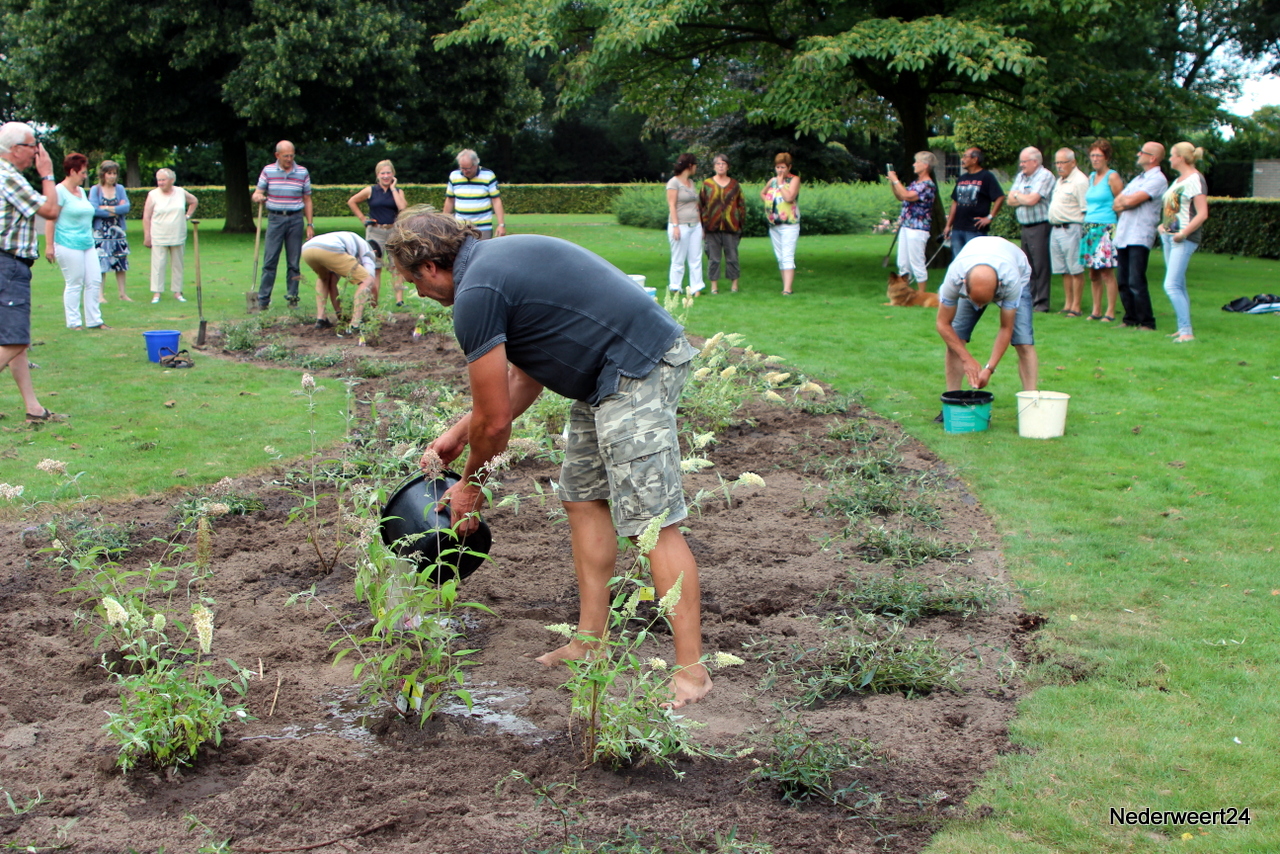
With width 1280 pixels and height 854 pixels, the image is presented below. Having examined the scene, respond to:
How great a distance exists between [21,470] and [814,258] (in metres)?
16.3

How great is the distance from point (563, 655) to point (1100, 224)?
31.8 ft

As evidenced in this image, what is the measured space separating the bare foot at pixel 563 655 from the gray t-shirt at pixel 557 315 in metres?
1.03

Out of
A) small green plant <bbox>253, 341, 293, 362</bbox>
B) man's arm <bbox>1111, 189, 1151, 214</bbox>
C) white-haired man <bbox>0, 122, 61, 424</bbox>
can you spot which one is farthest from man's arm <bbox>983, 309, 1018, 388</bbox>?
small green plant <bbox>253, 341, 293, 362</bbox>

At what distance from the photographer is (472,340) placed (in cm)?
314

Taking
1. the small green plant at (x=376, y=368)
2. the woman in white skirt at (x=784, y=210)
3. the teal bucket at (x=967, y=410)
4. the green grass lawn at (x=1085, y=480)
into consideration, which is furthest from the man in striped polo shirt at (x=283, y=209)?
the teal bucket at (x=967, y=410)

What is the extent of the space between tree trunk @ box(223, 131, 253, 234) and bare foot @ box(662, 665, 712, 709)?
83.3 ft

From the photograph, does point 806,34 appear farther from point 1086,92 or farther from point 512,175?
point 512,175

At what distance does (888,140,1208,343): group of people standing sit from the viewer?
10008 millimetres

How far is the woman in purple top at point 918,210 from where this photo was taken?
12883 mm

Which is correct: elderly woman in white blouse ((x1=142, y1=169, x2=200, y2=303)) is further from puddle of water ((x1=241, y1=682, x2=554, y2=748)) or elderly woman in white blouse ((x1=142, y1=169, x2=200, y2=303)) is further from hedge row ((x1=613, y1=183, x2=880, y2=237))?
hedge row ((x1=613, y1=183, x2=880, y2=237))

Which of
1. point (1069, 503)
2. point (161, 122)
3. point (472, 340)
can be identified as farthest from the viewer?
point (161, 122)

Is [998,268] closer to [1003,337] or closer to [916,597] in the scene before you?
[1003,337]

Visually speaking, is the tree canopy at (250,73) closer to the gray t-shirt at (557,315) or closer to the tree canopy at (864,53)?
the tree canopy at (864,53)

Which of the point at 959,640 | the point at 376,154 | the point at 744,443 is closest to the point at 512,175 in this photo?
the point at 376,154
